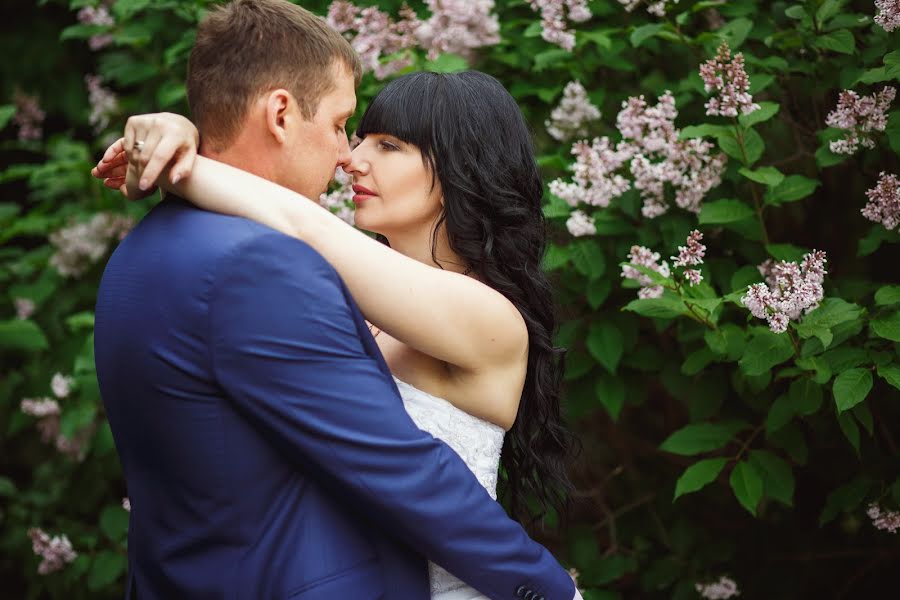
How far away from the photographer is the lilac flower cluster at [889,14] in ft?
8.41

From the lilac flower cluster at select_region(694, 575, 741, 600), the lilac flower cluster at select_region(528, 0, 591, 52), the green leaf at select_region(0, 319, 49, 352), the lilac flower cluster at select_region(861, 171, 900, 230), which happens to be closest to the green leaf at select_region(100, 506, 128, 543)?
the green leaf at select_region(0, 319, 49, 352)

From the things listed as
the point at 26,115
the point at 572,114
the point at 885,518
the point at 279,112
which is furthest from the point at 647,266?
the point at 26,115

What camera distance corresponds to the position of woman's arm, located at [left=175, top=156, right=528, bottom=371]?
1.78 meters

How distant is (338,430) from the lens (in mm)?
1629

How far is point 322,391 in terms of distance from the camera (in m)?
1.62

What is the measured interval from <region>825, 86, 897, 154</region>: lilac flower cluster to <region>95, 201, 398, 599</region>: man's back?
72.1 inches

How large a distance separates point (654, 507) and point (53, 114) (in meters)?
4.74

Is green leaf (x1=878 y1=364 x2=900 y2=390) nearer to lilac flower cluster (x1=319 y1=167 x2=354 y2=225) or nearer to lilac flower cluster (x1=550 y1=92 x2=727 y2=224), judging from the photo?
lilac flower cluster (x1=550 y1=92 x2=727 y2=224)

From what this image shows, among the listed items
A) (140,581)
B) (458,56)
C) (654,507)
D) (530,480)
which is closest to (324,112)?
(140,581)

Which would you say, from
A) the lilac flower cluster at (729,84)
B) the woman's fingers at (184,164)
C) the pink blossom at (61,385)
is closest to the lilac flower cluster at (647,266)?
the lilac flower cluster at (729,84)

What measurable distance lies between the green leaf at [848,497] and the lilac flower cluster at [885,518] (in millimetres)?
80

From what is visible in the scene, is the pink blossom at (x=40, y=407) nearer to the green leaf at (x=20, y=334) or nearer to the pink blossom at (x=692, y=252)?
the green leaf at (x=20, y=334)

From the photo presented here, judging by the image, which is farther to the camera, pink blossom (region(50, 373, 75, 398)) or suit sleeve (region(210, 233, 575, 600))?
pink blossom (region(50, 373, 75, 398))

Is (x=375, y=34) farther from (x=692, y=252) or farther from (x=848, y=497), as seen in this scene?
(x=848, y=497)
